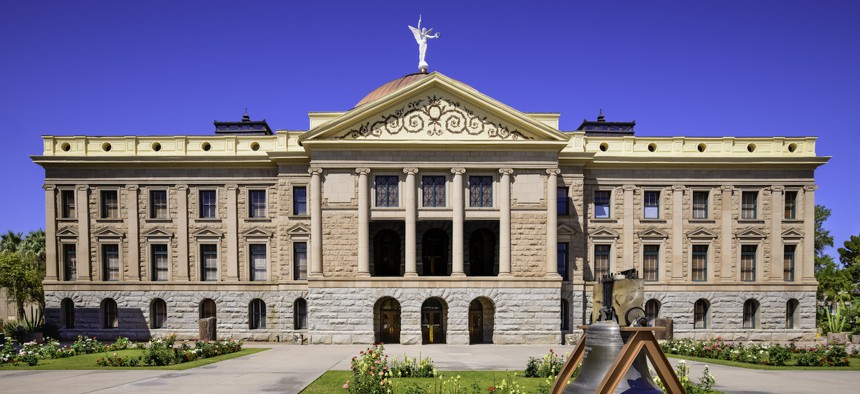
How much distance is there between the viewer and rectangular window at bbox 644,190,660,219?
35.8m

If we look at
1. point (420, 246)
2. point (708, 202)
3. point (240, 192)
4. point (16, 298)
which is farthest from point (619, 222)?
point (16, 298)

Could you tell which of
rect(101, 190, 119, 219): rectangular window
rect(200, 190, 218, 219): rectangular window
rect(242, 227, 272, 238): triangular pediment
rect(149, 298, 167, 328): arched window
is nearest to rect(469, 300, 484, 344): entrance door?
rect(242, 227, 272, 238): triangular pediment

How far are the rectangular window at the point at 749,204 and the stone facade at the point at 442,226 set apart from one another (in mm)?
94

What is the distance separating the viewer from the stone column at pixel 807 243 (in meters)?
35.1

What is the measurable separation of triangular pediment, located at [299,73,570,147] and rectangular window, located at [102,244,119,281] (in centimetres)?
1532

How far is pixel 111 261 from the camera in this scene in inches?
1393

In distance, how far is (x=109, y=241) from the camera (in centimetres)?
3509

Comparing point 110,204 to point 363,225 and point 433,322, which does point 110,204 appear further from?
point 433,322

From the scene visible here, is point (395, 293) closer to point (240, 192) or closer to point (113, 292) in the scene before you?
point (240, 192)

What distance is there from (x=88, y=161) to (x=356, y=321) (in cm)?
2045

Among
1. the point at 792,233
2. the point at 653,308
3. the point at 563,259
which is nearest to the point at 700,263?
the point at 653,308

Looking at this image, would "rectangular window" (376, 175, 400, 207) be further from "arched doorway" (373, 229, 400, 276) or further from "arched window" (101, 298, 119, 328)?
"arched window" (101, 298, 119, 328)

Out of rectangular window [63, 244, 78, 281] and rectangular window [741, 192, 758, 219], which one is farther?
rectangular window [741, 192, 758, 219]

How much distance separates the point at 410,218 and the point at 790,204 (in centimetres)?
2549
